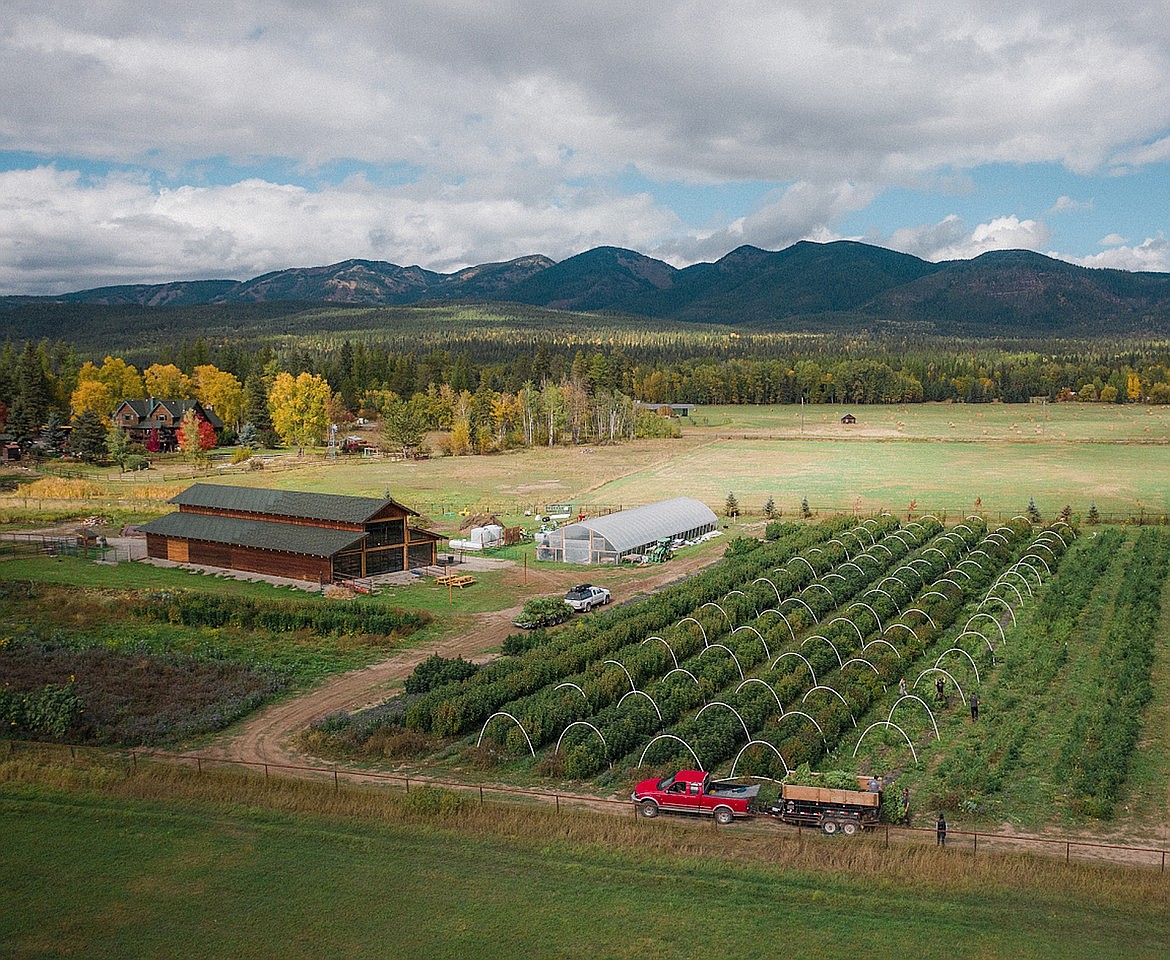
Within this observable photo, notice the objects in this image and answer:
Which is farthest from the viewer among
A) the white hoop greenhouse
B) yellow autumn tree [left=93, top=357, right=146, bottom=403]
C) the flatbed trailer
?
yellow autumn tree [left=93, top=357, right=146, bottom=403]

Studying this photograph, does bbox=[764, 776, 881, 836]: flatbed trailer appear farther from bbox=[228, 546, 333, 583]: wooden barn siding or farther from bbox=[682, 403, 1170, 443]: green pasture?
bbox=[682, 403, 1170, 443]: green pasture

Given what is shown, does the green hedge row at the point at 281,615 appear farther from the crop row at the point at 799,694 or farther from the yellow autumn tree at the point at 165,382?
the yellow autumn tree at the point at 165,382

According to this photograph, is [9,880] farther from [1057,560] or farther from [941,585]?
[1057,560]

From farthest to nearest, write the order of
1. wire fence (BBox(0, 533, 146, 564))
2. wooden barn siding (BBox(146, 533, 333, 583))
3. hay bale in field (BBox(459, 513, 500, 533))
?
hay bale in field (BBox(459, 513, 500, 533)) → wire fence (BBox(0, 533, 146, 564)) → wooden barn siding (BBox(146, 533, 333, 583))

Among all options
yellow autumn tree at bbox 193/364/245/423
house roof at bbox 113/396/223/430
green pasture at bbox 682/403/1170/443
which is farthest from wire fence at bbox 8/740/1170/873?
green pasture at bbox 682/403/1170/443

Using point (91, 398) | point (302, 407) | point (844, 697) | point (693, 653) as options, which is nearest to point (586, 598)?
point (693, 653)

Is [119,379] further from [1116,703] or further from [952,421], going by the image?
[1116,703]

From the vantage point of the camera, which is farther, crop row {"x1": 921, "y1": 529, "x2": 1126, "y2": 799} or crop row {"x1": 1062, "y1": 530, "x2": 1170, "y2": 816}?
crop row {"x1": 921, "y1": 529, "x2": 1126, "y2": 799}

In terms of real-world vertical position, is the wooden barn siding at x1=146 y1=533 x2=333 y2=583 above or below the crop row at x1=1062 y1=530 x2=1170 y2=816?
below
